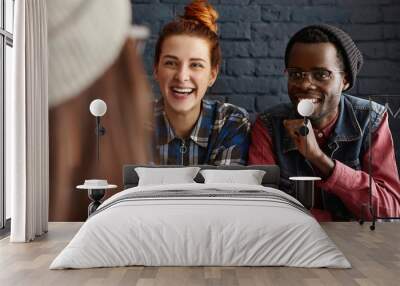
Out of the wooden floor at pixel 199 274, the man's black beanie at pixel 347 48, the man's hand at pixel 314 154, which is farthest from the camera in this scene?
the man's black beanie at pixel 347 48

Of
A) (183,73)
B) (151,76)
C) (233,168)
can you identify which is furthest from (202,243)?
(151,76)

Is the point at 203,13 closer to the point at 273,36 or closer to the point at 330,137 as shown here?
the point at 273,36

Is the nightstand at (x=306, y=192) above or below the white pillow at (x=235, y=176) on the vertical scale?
below

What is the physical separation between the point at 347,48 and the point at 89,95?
282 centimetres

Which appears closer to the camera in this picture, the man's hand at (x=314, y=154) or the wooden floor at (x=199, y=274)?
the wooden floor at (x=199, y=274)

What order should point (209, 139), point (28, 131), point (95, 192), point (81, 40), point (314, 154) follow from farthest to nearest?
point (81, 40) → point (209, 139) → point (314, 154) → point (95, 192) → point (28, 131)

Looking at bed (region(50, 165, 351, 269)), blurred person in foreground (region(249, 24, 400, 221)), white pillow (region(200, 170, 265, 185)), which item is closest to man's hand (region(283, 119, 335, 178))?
blurred person in foreground (region(249, 24, 400, 221))

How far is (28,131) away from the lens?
19.1 feet

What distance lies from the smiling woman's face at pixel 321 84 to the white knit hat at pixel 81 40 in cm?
193

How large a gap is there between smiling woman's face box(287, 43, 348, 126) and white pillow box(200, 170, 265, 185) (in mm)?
977

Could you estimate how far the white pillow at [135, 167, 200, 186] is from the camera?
6445 millimetres

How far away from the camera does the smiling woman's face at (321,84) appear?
271 inches

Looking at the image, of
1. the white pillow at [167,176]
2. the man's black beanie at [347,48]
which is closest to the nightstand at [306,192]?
the white pillow at [167,176]

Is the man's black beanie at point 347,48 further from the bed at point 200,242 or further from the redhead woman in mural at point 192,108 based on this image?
the bed at point 200,242
